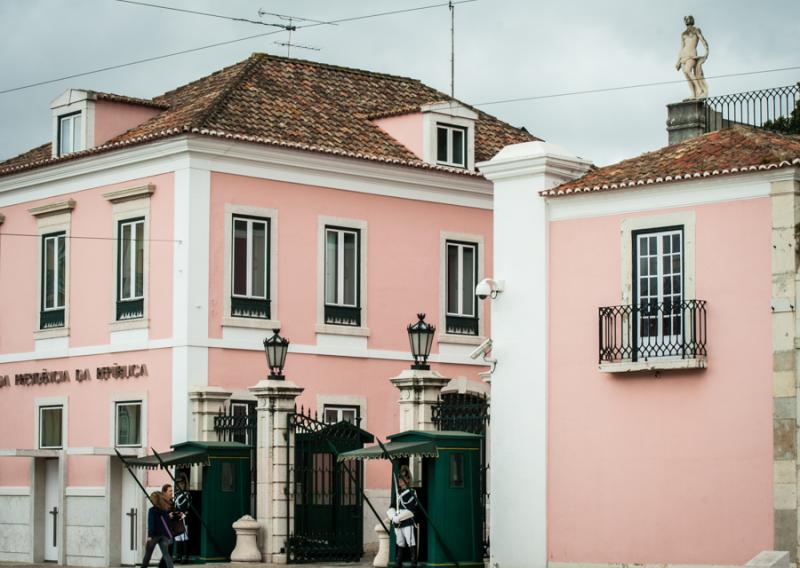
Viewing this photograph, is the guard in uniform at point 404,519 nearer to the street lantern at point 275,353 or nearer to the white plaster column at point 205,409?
the street lantern at point 275,353

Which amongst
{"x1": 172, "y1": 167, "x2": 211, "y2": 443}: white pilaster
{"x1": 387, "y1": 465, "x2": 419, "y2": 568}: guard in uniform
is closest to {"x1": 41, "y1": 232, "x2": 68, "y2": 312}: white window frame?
{"x1": 172, "y1": 167, "x2": 211, "y2": 443}: white pilaster

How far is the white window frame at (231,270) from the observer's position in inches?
1268

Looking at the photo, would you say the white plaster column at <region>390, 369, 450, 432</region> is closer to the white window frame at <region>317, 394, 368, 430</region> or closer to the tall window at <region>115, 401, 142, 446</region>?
the white window frame at <region>317, 394, 368, 430</region>

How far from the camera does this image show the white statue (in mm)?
29047

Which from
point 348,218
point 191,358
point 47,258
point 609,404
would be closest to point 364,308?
point 348,218

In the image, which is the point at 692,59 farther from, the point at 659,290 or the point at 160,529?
the point at 160,529

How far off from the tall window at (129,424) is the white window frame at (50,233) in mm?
2335

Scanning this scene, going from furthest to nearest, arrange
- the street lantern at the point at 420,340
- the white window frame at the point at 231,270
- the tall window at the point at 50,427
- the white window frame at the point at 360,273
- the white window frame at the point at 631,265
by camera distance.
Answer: the tall window at the point at 50,427
the white window frame at the point at 360,273
the white window frame at the point at 231,270
the street lantern at the point at 420,340
the white window frame at the point at 631,265

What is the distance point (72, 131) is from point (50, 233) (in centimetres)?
207

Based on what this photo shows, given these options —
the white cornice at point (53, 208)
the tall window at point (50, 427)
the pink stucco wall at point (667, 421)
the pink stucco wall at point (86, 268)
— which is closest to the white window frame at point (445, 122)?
the pink stucco wall at point (86, 268)

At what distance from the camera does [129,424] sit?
107ft

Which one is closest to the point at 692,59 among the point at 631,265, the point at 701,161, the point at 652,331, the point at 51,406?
the point at 701,161

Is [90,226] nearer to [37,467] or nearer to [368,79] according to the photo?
[37,467]

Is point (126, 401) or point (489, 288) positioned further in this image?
point (126, 401)
